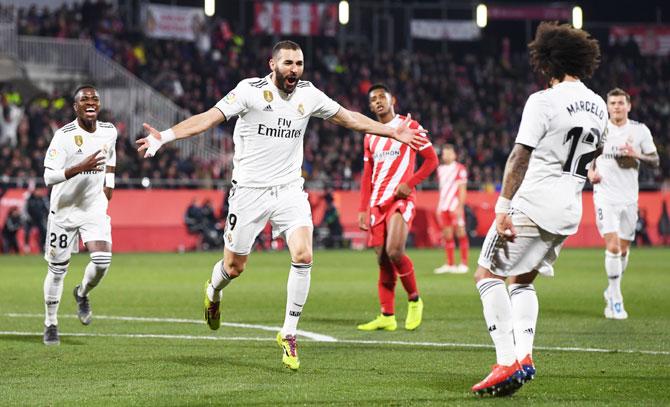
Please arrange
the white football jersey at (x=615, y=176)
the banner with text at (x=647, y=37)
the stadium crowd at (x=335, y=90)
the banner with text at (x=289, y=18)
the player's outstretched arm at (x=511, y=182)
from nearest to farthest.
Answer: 1. the player's outstretched arm at (x=511, y=182)
2. the white football jersey at (x=615, y=176)
3. the stadium crowd at (x=335, y=90)
4. the banner with text at (x=289, y=18)
5. the banner with text at (x=647, y=37)

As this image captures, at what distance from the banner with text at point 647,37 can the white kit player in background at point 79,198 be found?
4660 centimetres

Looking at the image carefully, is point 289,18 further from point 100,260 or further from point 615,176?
point 100,260

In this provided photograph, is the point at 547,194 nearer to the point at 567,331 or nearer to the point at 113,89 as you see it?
the point at 567,331

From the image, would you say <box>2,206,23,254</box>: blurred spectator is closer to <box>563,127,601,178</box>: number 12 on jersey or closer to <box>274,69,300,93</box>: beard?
<box>274,69,300,93</box>: beard

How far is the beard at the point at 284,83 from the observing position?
9.58 meters

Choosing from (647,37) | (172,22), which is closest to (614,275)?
(172,22)

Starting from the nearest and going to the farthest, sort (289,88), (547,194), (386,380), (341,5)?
(547,194), (386,380), (289,88), (341,5)

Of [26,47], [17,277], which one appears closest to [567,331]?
[17,277]

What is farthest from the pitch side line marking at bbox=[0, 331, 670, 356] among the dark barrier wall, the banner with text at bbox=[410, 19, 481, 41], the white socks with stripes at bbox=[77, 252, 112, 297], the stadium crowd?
the banner with text at bbox=[410, 19, 481, 41]

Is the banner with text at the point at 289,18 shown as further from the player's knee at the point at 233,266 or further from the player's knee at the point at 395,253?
the player's knee at the point at 233,266

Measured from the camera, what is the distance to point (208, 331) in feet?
39.8

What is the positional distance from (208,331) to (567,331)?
12.6 feet

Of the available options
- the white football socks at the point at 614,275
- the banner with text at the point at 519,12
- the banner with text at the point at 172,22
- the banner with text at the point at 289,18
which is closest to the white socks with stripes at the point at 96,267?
the white football socks at the point at 614,275

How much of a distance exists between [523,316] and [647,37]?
4970 centimetres
